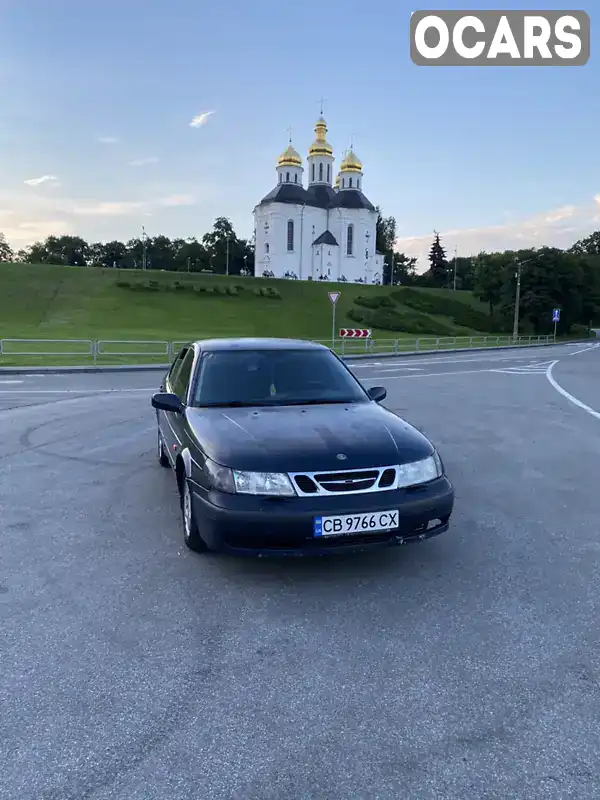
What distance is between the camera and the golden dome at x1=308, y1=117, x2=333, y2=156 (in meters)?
96.9

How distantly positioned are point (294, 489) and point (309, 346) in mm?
2597

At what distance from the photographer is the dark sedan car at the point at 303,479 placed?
3.81 meters

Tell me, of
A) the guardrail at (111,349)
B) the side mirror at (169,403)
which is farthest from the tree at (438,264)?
the side mirror at (169,403)

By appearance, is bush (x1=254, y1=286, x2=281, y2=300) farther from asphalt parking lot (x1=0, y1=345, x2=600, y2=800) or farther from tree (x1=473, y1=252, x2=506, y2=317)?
asphalt parking lot (x1=0, y1=345, x2=600, y2=800)

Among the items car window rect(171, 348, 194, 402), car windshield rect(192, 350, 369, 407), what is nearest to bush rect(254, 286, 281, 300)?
car window rect(171, 348, 194, 402)

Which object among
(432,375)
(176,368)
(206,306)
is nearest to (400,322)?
(206,306)

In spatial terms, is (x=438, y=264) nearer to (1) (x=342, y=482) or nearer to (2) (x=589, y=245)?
(2) (x=589, y=245)

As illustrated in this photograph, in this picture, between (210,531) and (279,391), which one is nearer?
(210,531)

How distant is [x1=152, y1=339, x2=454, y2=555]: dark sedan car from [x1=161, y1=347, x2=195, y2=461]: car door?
0.24 feet

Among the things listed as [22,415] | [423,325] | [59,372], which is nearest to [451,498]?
[22,415]

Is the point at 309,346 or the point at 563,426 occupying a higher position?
the point at 309,346

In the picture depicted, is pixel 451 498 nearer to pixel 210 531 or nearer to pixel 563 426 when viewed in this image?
pixel 210 531

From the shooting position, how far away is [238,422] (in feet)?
15.2

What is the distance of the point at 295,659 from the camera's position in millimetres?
3199
